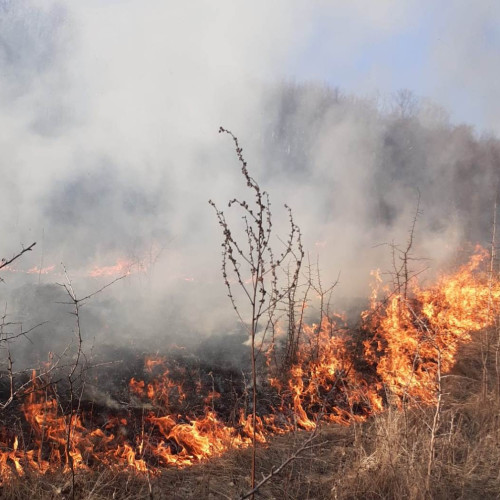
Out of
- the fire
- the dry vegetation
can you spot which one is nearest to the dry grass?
the dry vegetation

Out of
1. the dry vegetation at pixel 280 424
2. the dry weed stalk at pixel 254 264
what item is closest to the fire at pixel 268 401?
the dry vegetation at pixel 280 424

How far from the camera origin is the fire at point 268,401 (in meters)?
3.87

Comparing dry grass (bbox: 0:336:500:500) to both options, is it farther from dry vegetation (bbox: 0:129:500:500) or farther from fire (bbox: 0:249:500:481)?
fire (bbox: 0:249:500:481)

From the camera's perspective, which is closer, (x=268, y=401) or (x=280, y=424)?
(x=280, y=424)

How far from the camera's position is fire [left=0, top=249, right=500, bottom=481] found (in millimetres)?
3867

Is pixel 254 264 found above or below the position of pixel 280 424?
above

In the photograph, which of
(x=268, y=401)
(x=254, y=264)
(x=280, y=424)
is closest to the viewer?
(x=280, y=424)

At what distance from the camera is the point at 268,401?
5898mm

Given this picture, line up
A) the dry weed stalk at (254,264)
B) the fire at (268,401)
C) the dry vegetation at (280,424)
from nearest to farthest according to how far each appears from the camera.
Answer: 1. the dry weed stalk at (254,264)
2. the dry vegetation at (280,424)
3. the fire at (268,401)

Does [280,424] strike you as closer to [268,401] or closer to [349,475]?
[268,401]

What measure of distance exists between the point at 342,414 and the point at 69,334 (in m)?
5.15

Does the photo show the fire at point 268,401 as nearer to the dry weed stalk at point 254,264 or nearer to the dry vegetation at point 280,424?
the dry vegetation at point 280,424

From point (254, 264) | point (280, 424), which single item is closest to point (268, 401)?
point (280, 424)

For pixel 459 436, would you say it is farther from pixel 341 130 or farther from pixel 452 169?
pixel 452 169
